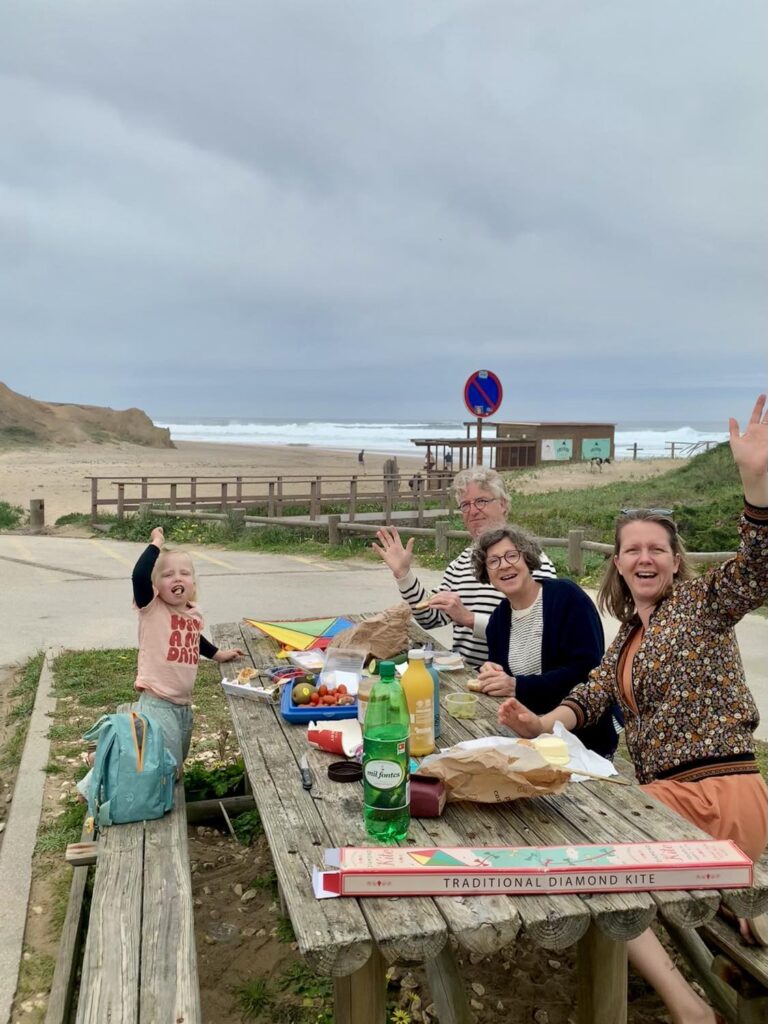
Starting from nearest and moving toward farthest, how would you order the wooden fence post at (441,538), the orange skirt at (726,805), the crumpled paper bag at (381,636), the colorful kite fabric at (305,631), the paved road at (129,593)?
the orange skirt at (726,805), the crumpled paper bag at (381,636), the colorful kite fabric at (305,631), the paved road at (129,593), the wooden fence post at (441,538)

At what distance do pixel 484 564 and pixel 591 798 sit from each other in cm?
127

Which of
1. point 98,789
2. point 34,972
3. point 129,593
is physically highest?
point 98,789

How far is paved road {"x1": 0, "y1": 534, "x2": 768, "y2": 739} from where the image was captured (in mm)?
7109

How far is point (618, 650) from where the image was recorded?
2791 millimetres

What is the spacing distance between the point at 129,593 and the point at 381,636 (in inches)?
251

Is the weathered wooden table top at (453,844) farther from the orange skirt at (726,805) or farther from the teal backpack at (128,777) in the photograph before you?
the teal backpack at (128,777)

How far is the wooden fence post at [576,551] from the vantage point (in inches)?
384

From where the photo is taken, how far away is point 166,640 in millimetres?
3375

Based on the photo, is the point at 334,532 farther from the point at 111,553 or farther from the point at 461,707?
the point at 461,707

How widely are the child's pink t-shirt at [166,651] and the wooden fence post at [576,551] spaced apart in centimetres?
702

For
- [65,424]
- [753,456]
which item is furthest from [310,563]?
[65,424]

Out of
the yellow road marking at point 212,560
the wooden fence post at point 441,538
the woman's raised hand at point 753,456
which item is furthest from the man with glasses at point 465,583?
the wooden fence post at point 441,538

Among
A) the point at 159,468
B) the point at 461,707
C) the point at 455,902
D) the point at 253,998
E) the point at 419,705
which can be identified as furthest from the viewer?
the point at 159,468

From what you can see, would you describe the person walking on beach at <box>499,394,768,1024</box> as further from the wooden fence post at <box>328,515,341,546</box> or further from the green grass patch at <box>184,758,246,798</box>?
the wooden fence post at <box>328,515,341,546</box>
